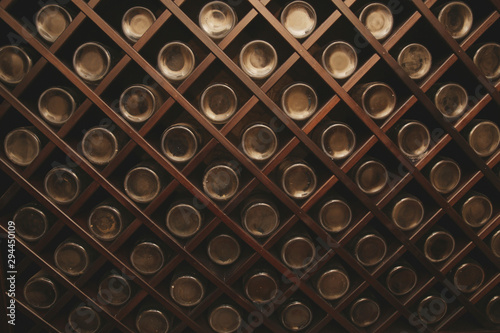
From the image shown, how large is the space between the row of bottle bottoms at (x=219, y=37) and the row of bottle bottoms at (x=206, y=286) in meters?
0.66

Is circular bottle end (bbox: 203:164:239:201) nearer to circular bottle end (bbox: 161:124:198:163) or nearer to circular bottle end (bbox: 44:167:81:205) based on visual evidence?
circular bottle end (bbox: 161:124:198:163)

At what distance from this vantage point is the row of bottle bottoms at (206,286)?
1319 millimetres

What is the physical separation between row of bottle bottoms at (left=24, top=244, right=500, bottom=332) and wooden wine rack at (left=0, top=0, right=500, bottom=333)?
34mm

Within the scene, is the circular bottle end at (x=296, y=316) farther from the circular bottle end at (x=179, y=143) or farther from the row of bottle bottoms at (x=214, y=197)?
the circular bottle end at (x=179, y=143)

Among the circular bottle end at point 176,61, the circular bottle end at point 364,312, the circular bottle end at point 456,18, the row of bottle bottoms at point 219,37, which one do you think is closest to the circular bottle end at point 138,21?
the row of bottle bottoms at point 219,37

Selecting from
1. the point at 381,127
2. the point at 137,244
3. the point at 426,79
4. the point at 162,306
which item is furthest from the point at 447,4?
the point at 162,306

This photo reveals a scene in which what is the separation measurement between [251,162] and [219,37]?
455mm

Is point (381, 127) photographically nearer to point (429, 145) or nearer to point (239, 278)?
point (429, 145)

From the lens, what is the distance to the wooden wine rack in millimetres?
1185

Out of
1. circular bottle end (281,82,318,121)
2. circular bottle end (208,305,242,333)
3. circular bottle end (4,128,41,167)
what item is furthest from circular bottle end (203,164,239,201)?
circular bottle end (4,128,41,167)

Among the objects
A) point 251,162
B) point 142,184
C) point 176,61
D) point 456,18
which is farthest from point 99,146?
point 456,18

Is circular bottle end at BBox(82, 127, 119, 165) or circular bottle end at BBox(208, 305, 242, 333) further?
circular bottle end at BBox(208, 305, 242, 333)

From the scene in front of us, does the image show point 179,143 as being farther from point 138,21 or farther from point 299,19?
point 299,19

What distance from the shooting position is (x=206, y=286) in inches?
Result: 53.8
